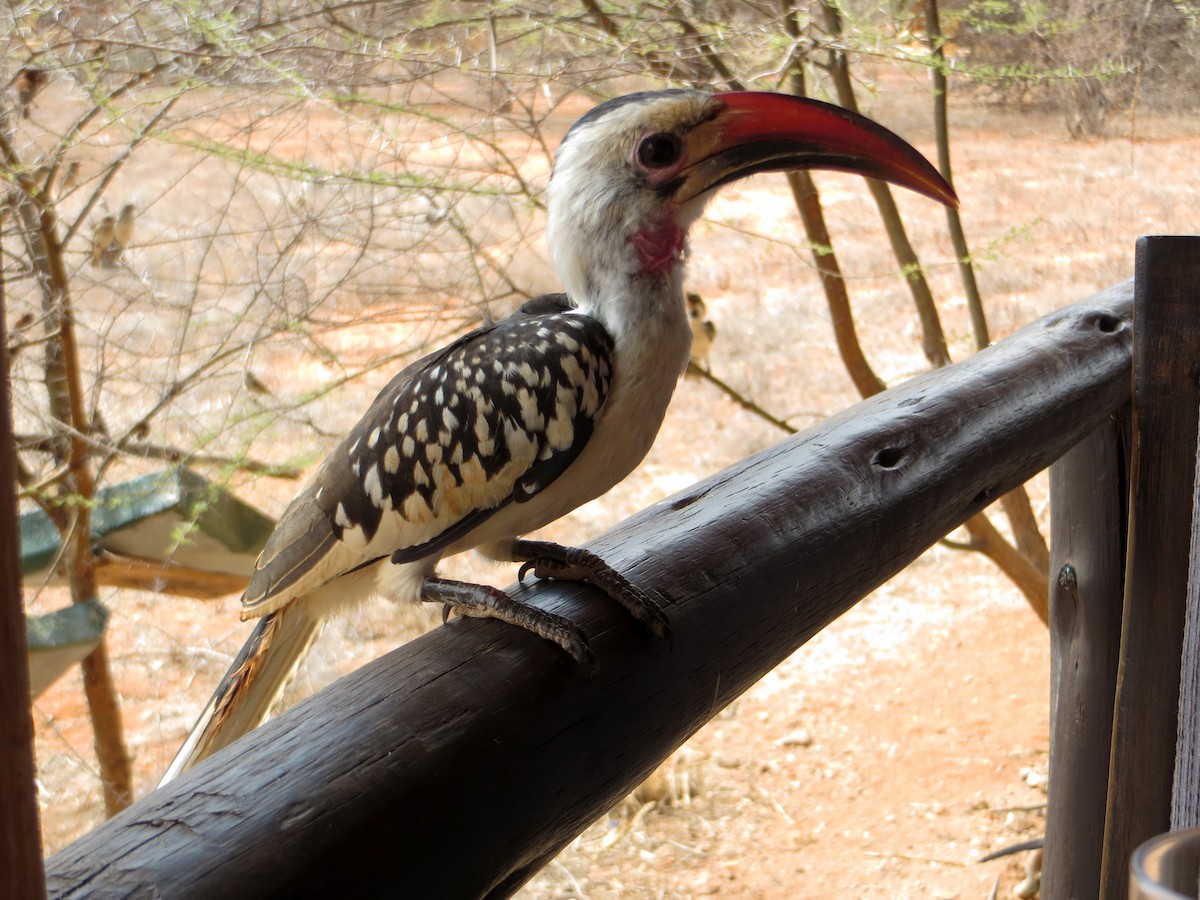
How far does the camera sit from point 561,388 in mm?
1010

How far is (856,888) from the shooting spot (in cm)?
248

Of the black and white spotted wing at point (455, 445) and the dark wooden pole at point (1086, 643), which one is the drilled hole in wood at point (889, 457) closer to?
the black and white spotted wing at point (455, 445)

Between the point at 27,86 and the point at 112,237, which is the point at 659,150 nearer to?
the point at 27,86

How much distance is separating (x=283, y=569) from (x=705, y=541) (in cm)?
46

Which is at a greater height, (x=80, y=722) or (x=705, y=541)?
(x=705, y=541)

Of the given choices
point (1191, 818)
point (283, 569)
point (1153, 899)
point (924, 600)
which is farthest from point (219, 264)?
point (924, 600)

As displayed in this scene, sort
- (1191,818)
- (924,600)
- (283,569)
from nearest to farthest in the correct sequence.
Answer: (1191,818), (283,569), (924,600)

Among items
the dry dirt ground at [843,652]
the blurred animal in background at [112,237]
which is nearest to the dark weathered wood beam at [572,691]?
the dry dirt ground at [843,652]

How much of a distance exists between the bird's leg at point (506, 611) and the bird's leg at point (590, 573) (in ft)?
0.20

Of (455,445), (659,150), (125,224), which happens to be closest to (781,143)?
(659,150)

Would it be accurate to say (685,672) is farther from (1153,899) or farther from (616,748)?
(1153,899)

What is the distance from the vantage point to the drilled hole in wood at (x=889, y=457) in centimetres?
116

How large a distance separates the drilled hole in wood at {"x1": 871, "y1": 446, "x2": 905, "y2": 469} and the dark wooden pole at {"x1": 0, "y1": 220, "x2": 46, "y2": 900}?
0.93 m

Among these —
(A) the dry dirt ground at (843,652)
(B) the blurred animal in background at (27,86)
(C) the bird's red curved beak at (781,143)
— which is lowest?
(A) the dry dirt ground at (843,652)
